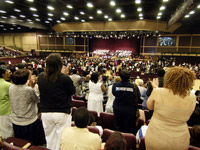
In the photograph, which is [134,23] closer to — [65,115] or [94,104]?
[94,104]

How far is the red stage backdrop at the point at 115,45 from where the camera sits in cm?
1930

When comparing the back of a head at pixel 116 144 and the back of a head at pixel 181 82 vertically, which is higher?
the back of a head at pixel 181 82

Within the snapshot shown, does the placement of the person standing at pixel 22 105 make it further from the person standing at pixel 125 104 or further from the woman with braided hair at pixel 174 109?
the woman with braided hair at pixel 174 109

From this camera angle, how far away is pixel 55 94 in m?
1.59

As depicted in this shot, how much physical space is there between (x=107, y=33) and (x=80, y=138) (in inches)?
566

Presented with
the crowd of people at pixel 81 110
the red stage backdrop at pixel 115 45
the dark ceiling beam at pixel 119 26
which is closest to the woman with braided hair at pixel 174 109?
the crowd of people at pixel 81 110

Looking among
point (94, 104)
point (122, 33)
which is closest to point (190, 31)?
point (122, 33)

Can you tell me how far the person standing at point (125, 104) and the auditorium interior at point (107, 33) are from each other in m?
5.95

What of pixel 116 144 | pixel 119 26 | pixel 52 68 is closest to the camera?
pixel 116 144

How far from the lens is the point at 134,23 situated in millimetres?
14078

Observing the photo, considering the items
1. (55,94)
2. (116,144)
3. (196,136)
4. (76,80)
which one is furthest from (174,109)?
(76,80)

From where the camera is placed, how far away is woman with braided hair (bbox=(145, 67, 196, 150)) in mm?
1274

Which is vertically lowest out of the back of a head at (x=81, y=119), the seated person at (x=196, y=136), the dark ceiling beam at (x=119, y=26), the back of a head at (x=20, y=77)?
the seated person at (x=196, y=136)

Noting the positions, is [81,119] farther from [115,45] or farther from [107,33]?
[115,45]
